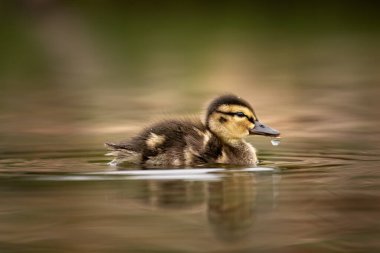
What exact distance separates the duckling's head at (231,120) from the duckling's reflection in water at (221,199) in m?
0.62

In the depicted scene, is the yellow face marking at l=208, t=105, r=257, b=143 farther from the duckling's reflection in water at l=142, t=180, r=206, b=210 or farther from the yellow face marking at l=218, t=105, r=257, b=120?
the duckling's reflection in water at l=142, t=180, r=206, b=210

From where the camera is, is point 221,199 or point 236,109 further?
point 236,109

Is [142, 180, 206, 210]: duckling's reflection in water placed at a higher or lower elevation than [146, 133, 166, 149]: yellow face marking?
lower

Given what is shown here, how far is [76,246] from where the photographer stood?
17.4 ft

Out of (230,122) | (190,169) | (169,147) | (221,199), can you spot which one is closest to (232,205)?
(221,199)

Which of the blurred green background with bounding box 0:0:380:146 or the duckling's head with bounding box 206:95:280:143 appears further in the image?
the blurred green background with bounding box 0:0:380:146

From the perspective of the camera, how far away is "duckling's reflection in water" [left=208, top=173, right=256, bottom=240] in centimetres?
568

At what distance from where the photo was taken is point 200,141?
A: 7715 millimetres

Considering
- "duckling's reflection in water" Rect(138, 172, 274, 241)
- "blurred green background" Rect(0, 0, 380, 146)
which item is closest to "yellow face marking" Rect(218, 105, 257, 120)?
"duckling's reflection in water" Rect(138, 172, 274, 241)

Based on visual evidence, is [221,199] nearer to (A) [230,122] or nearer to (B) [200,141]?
(B) [200,141]

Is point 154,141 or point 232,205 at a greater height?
point 154,141

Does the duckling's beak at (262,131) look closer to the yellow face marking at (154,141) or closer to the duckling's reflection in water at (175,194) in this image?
the yellow face marking at (154,141)

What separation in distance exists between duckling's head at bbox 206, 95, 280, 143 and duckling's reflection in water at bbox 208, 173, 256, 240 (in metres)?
0.65

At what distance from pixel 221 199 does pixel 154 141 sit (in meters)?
1.30
